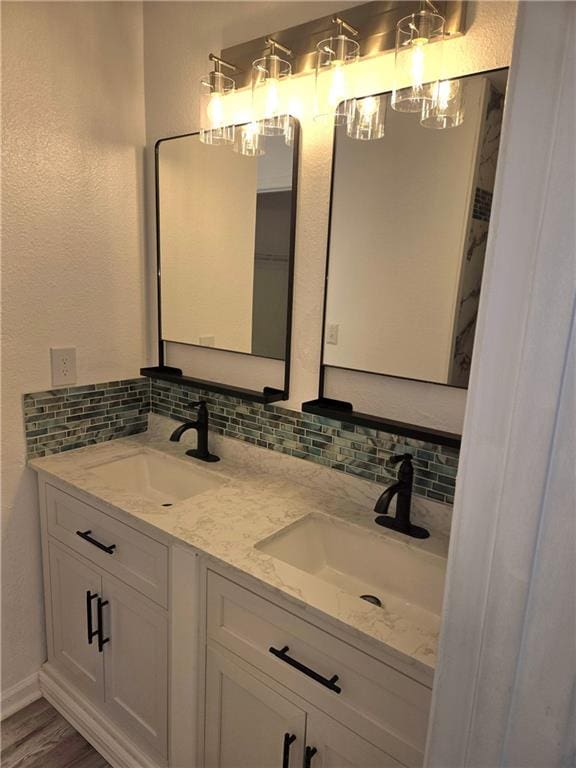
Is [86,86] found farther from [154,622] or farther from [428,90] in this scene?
[154,622]

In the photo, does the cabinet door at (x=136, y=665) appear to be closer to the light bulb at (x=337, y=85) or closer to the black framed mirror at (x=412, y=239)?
the black framed mirror at (x=412, y=239)

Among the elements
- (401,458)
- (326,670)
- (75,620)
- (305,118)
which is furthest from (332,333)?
(75,620)

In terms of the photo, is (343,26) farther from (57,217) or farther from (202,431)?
(202,431)

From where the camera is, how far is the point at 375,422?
138 centimetres

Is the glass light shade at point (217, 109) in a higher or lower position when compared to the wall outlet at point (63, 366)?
higher

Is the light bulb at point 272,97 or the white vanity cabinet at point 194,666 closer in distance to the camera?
the white vanity cabinet at point 194,666

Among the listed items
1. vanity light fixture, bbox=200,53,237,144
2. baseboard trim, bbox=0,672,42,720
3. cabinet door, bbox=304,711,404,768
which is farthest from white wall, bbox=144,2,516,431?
baseboard trim, bbox=0,672,42,720

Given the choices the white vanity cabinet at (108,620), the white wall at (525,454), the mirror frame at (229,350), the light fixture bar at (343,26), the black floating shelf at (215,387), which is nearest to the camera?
the white wall at (525,454)

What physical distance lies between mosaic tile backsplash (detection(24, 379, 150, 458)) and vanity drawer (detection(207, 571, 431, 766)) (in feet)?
2.94

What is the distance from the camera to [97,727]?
163 centimetres

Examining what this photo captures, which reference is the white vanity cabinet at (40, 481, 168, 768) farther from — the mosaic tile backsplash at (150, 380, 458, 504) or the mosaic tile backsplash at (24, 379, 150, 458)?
the mosaic tile backsplash at (150, 380, 458, 504)

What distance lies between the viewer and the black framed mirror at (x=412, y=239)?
3.89ft

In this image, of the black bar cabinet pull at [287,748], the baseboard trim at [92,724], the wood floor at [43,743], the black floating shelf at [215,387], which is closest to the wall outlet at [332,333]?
the black floating shelf at [215,387]

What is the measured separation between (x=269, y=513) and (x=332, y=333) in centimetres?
56
